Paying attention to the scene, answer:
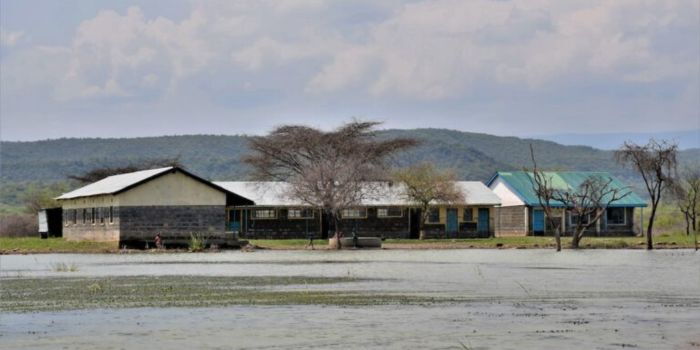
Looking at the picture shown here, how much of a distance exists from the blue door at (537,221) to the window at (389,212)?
10.0m

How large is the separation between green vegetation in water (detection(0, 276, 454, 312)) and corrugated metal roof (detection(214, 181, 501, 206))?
46.0m

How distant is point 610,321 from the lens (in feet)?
80.5

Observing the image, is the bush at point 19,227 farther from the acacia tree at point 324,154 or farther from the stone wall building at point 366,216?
the acacia tree at point 324,154

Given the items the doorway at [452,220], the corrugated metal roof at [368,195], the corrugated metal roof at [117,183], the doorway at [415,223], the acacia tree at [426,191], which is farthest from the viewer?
the doorway at [452,220]

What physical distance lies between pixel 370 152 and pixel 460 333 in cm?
7225

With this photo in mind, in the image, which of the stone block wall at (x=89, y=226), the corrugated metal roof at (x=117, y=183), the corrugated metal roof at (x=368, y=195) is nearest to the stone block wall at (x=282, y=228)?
the corrugated metal roof at (x=368, y=195)

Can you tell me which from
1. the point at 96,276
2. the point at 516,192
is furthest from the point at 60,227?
the point at 96,276

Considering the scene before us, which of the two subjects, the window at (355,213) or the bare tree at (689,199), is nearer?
the bare tree at (689,199)

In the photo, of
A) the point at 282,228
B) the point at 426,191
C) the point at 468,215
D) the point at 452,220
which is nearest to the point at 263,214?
the point at 282,228

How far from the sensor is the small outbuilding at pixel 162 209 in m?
68.3

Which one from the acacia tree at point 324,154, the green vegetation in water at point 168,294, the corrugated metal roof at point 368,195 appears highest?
the acacia tree at point 324,154

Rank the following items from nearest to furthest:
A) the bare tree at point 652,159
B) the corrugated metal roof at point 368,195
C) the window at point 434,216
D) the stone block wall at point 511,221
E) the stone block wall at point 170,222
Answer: the stone block wall at point 170,222 < the bare tree at point 652,159 < the corrugated metal roof at point 368,195 < the window at point 434,216 < the stone block wall at point 511,221

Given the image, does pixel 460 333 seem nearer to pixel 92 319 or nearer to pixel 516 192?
pixel 92 319

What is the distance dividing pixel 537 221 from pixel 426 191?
9046mm
